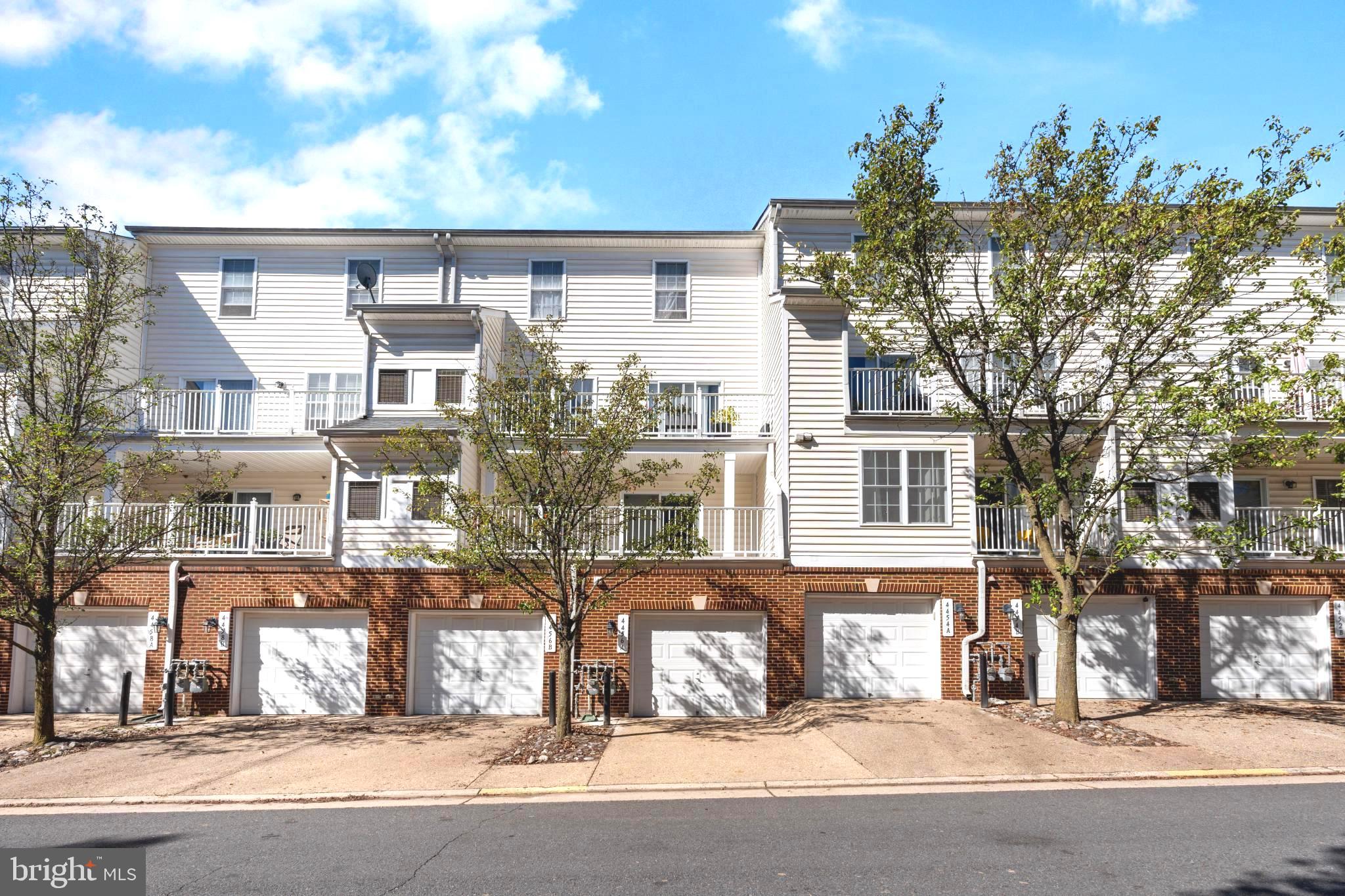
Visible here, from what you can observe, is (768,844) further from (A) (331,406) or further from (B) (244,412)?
(B) (244,412)

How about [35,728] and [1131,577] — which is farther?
[1131,577]

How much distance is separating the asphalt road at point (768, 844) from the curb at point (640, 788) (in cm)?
61

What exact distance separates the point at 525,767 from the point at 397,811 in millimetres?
2438

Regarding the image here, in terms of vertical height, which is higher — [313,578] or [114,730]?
[313,578]

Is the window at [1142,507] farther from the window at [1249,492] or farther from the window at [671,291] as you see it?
the window at [671,291]

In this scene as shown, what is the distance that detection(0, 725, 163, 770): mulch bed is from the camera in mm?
13156

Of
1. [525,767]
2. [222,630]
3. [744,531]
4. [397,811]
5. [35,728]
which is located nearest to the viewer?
[397,811]

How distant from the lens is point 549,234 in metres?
21.1

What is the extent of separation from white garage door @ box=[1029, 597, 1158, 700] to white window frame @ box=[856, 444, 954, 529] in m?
2.78

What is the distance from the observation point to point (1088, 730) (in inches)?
554

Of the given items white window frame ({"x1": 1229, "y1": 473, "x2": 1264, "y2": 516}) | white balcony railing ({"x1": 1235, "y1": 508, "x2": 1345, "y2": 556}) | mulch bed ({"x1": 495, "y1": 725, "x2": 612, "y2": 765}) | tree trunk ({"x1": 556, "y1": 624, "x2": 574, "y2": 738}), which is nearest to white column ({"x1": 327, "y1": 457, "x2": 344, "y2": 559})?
mulch bed ({"x1": 495, "y1": 725, "x2": 612, "y2": 765})

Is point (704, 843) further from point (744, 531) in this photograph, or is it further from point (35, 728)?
point (35, 728)

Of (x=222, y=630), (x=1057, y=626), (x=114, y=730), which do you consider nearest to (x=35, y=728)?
(x=114, y=730)
